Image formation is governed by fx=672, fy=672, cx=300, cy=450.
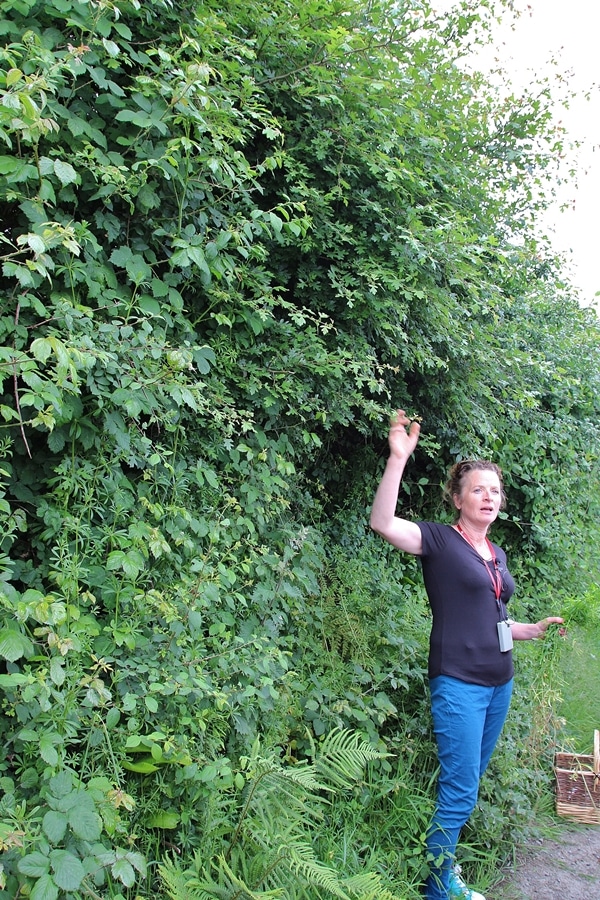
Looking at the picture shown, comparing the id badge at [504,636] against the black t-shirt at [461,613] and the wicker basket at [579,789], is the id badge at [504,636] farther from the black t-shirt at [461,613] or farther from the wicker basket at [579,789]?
the wicker basket at [579,789]

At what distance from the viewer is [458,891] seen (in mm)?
3119

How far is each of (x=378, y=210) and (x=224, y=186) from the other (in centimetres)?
94

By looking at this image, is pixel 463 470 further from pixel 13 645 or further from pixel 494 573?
pixel 13 645

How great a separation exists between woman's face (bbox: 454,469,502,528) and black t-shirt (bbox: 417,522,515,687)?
18 centimetres

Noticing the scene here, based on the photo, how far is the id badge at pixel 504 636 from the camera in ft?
10.5

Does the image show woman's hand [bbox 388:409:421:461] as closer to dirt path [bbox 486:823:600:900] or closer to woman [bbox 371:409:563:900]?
woman [bbox 371:409:563:900]

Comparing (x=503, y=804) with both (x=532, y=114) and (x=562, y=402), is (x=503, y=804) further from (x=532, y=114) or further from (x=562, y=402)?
(x=532, y=114)

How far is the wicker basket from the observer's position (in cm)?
407

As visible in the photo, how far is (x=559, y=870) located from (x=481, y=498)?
207 cm

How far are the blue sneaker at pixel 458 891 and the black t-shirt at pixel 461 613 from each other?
910 mm

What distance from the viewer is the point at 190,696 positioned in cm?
264

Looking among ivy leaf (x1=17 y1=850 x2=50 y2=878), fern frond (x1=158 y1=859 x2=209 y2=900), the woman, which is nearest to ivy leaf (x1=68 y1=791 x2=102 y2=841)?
ivy leaf (x1=17 y1=850 x2=50 y2=878)

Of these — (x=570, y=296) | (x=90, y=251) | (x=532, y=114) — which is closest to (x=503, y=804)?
(x=90, y=251)

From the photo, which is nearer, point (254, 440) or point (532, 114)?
point (254, 440)
